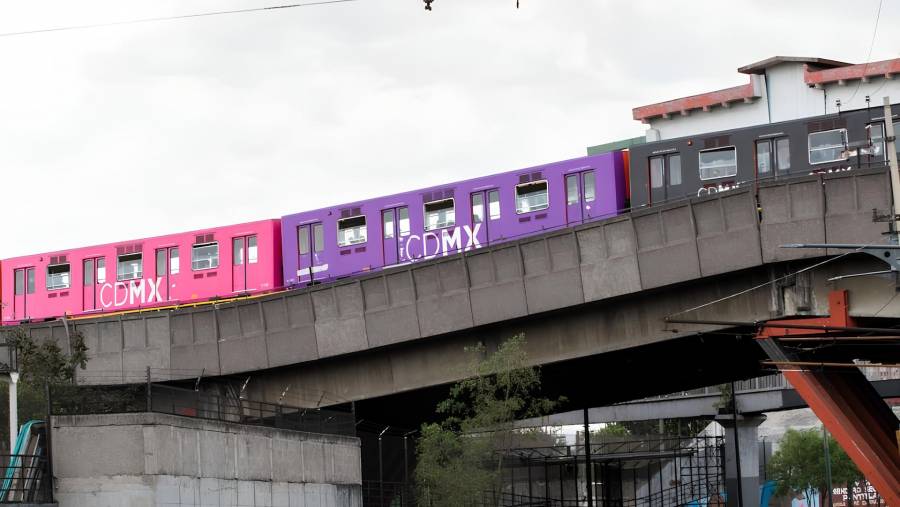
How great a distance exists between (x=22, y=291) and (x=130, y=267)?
619 centimetres

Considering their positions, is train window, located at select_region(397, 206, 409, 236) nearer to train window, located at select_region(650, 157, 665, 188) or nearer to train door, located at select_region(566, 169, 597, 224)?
train door, located at select_region(566, 169, 597, 224)

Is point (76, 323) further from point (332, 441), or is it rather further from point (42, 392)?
point (332, 441)

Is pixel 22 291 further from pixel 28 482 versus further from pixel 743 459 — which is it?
pixel 743 459

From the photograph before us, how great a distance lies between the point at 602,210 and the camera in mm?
43562

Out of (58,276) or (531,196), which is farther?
(58,276)

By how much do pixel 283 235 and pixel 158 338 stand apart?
6347 mm

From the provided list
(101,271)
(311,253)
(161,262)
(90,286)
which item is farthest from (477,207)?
(90,286)

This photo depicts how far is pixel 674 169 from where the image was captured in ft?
144

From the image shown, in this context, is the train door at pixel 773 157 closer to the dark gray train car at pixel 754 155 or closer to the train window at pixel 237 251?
the dark gray train car at pixel 754 155

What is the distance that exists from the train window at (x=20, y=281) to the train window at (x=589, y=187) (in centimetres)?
2669

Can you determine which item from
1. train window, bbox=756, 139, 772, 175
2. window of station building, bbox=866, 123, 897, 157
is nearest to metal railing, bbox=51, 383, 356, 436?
train window, bbox=756, 139, 772, 175

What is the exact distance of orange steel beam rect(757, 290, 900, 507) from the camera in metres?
38.2

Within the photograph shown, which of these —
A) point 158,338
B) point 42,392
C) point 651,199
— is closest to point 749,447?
point 651,199

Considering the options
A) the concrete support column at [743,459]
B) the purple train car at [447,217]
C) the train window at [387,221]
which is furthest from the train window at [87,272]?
the concrete support column at [743,459]
